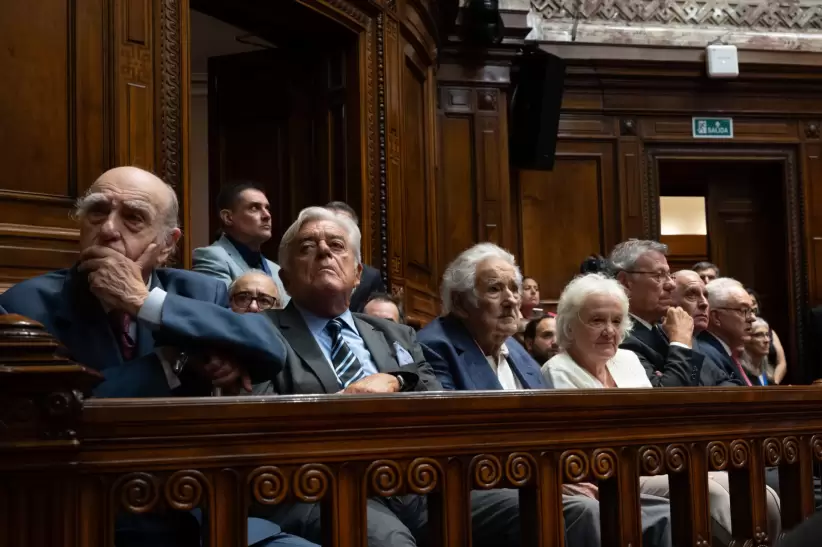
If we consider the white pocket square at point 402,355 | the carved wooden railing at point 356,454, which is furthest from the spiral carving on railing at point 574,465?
the white pocket square at point 402,355

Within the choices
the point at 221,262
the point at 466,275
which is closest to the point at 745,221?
the point at 221,262

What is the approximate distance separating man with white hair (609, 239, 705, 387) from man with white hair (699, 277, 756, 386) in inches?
11.8

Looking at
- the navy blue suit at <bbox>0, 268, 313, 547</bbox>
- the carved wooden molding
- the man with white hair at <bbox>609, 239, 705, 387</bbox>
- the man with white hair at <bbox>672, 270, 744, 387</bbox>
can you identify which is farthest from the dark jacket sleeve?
the man with white hair at <bbox>672, 270, 744, 387</bbox>

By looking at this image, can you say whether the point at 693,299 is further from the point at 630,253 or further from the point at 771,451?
the point at 771,451

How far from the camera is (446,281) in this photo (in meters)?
3.47

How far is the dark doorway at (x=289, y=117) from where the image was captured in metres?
5.93

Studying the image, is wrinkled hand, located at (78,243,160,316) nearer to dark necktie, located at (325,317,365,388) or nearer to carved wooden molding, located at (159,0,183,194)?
dark necktie, located at (325,317,365,388)

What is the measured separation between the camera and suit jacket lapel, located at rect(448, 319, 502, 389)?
10.4 ft

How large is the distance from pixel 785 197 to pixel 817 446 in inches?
290

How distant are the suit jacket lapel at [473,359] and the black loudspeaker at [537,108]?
4.95m

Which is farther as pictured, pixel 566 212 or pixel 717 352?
pixel 566 212

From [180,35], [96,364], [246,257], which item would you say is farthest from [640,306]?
[96,364]

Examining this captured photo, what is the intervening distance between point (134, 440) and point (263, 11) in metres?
4.26

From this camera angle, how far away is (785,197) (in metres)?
9.16
